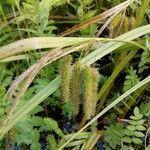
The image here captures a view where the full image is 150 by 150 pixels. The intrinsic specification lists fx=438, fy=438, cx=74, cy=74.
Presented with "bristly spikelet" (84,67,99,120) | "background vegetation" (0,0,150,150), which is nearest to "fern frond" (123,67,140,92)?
"background vegetation" (0,0,150,150)

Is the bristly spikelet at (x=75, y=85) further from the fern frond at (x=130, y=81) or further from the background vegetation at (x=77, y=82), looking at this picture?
the fern frond at (x=130, y=81)

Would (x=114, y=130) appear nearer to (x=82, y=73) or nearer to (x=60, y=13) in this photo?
(x=82, y=73)

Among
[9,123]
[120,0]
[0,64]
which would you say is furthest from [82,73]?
[120,0]

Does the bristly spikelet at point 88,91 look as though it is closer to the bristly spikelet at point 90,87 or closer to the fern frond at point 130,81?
the bristly spikelet at point 90,87

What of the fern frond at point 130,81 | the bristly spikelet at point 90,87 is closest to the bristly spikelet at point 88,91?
the bristly spikelet at point 90,87

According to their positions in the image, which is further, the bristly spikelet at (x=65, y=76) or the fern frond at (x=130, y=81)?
the fern frond at (x=130, y=81)

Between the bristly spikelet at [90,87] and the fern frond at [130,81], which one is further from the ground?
the bristly spikelet at [90,87]

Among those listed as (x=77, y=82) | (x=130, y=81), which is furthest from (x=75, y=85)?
(x=130, y=81)
